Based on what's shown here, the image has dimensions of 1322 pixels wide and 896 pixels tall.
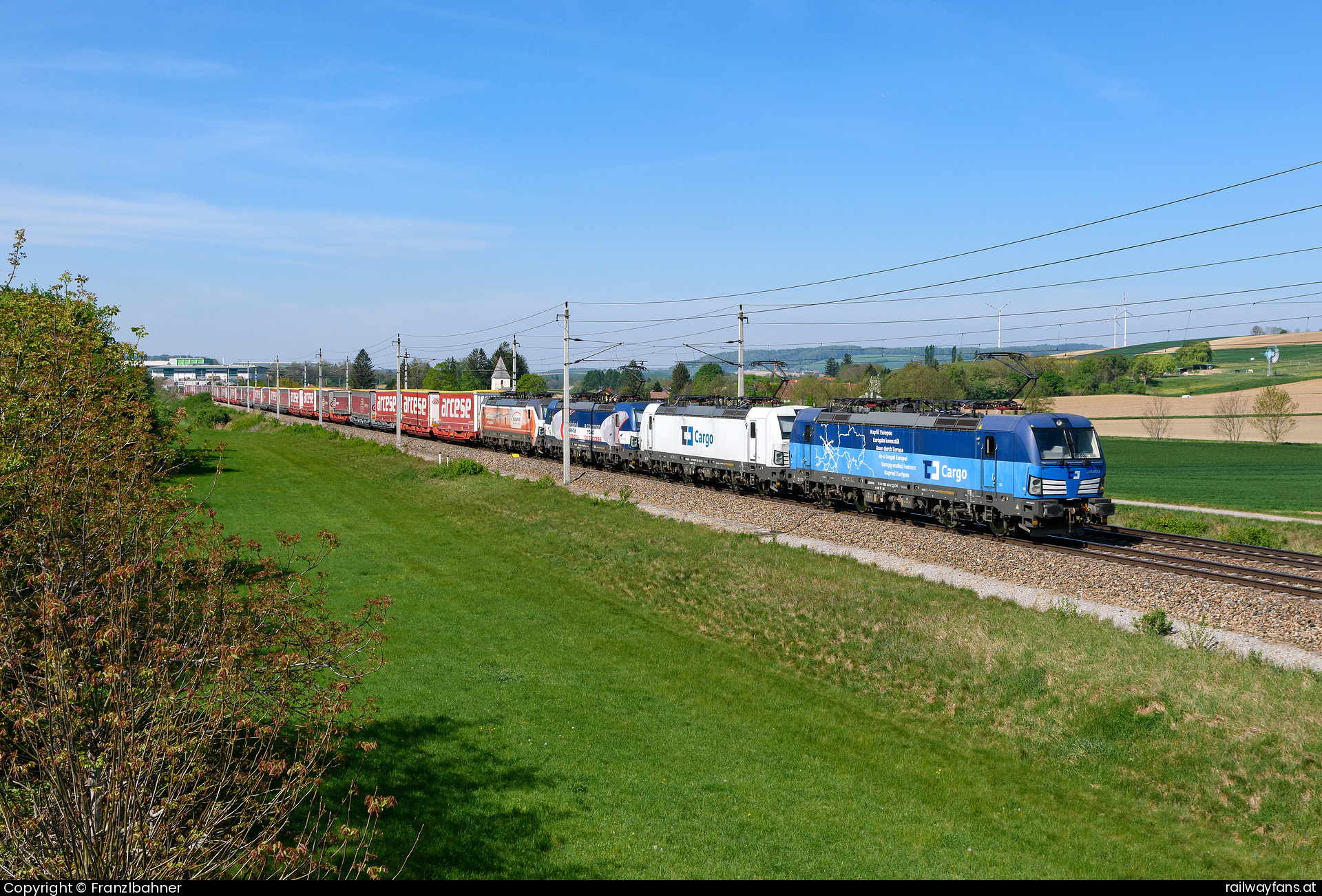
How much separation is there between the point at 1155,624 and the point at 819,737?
340 inches

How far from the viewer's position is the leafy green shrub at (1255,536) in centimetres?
3033

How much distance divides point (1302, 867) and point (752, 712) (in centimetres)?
874

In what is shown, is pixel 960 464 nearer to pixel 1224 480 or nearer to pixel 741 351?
pixel 741 351

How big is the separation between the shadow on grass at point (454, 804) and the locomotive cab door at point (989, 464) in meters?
20.3

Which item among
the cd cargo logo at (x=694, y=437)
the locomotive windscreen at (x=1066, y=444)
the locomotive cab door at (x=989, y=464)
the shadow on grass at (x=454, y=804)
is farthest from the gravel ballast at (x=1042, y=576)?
the shadow on grass at (x=454, y=804)

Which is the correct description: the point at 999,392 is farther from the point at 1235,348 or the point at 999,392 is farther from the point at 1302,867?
the point at 1235,348

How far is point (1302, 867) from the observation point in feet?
36.8

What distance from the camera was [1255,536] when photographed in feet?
100

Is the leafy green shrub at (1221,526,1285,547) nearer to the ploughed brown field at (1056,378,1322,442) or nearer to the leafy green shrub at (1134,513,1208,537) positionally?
the leafy green shrub at (1134,513,1208,537)

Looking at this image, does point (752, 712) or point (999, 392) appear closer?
point (752, 712)

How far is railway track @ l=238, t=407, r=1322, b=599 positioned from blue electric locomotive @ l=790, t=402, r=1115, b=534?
0.75 meters

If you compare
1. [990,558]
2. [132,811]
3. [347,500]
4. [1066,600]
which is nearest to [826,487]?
[990,558]

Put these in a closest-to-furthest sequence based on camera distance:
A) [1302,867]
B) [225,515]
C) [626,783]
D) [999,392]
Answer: [1302,867], [626,783], [225,515], [999,392]

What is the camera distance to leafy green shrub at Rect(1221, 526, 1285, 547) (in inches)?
1194
